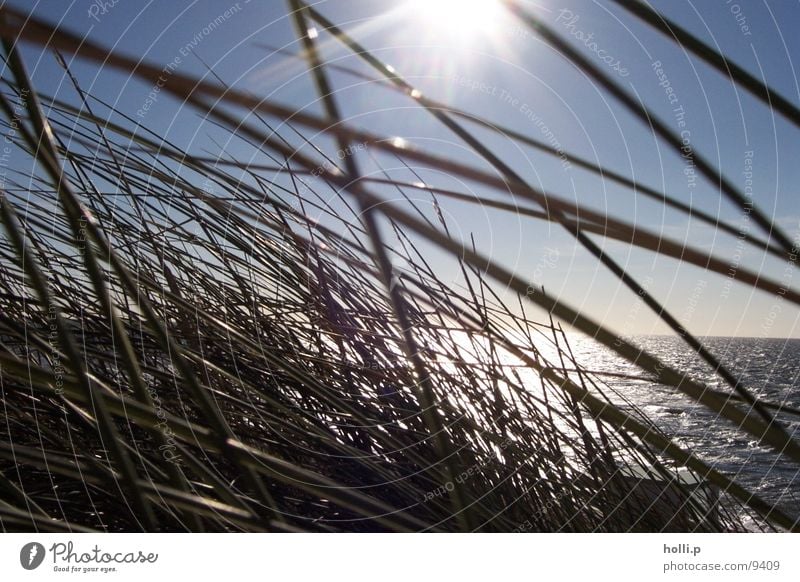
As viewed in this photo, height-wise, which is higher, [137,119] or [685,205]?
[137,119]

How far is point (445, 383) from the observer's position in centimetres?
59

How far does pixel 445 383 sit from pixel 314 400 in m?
0.12

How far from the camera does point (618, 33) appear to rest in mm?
707

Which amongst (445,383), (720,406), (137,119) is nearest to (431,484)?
(445,383)

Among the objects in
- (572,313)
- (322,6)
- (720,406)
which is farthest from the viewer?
(322,6)

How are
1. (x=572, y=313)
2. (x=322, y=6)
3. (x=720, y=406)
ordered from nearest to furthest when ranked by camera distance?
(x=572, y=313)
(x=720, y=406)
(x=322, y=6)

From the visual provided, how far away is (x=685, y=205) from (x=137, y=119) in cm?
49

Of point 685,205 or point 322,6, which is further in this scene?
point 322,6
